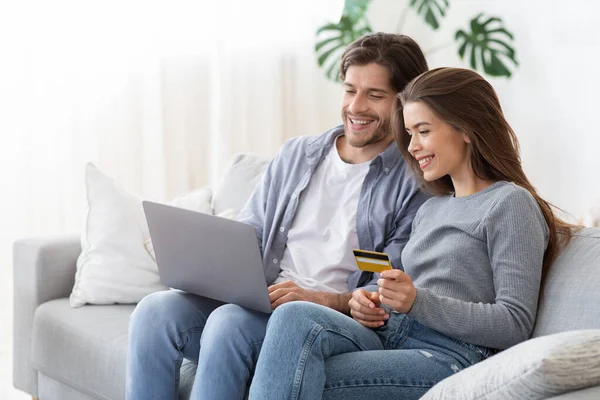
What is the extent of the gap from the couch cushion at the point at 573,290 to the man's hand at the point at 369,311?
1.00 ft

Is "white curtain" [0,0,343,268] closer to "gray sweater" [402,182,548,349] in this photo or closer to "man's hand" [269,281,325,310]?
"man's hand" [269,281,325,310]

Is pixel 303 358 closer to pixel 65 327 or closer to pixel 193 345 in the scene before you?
pixel 193 345

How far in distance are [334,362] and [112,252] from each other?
1.11 meters

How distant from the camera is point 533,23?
4160 mm

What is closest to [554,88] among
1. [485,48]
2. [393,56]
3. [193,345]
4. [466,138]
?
[485,48]

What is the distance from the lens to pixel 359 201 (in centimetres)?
201

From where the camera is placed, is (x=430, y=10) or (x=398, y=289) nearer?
(x=398, y=289)

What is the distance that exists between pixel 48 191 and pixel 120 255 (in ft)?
3.93

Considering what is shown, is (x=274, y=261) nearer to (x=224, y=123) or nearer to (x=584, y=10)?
(x=224, y=123)

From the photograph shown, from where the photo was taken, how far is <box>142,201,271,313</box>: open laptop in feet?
5.44

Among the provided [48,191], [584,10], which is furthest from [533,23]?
[48,191]

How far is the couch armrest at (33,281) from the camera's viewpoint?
2479mm

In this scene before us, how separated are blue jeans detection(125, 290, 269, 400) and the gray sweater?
1.16 feet

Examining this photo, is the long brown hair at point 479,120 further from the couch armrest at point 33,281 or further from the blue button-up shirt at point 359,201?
the couch armrest at point 33,281
